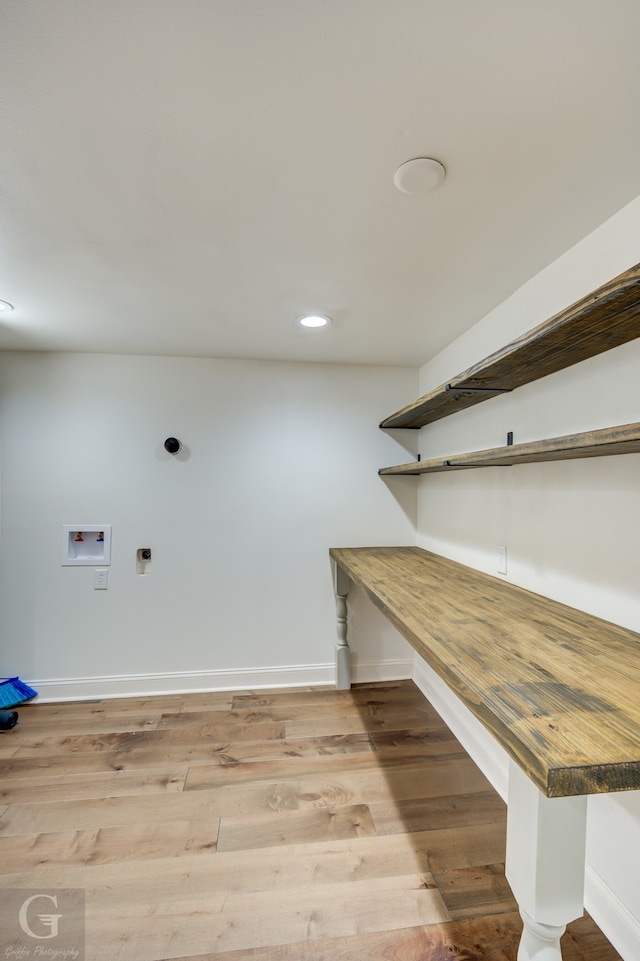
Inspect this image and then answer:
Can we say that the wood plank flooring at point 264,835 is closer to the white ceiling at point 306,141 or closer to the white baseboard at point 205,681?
the white baseboard at point 205,681

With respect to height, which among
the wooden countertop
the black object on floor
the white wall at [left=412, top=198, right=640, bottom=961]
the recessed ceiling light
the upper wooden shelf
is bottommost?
the black object on floor


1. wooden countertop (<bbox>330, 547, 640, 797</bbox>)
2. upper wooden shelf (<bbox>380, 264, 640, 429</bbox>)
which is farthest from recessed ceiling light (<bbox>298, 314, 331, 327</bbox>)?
wooden countertop (<bbox>330, 547, 640, 797</bbox>)

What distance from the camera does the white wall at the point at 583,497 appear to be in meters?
1.21

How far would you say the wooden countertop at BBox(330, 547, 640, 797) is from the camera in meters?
0.63

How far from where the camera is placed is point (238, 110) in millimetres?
945

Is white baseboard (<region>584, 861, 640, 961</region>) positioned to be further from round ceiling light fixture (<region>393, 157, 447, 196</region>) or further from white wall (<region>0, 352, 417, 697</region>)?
round ceiling light fixture (<region>393, 157, 447, 196</region>)

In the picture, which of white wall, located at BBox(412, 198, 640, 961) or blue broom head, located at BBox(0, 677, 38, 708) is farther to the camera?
blue broom head, located at BBox(0, 677, 38, 708)

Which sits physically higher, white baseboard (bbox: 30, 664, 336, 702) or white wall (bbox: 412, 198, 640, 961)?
white wall (bbox: 412, 198, 640, 961)

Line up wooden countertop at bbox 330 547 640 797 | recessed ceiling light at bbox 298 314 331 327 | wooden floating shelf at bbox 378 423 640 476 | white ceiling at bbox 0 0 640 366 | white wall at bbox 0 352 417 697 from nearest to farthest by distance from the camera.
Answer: wooden countertop at bbox 330 547 640 797 < white ceiling at bbox 0 0 640 366 < wooden floating shelf at bbox 378 423 640 476 < recessed ceiling light at bbox 298 314 331 327 < white wall at bbox 0 352 417 697

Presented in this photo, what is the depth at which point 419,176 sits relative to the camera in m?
1.12

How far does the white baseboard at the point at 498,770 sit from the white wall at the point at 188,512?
43cm

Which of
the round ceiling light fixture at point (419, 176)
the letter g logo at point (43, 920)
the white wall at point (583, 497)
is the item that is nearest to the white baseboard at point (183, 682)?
the letter g logo at point (43, 920)

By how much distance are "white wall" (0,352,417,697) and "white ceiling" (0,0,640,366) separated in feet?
3.24

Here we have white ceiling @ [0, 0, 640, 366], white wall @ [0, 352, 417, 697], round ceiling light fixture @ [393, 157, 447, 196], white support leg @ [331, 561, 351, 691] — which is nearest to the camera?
white ceiling @ [0, 0, 640, 366]
